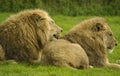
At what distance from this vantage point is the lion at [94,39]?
10406 mm

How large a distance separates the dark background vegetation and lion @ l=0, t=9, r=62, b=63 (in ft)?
42.4

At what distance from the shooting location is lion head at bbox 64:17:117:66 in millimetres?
10406

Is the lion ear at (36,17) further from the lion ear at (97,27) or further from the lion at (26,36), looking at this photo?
the lion ear at (97,27)

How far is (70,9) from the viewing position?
24.5m

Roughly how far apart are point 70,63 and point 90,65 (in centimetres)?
101

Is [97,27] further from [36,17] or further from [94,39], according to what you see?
[36,17]

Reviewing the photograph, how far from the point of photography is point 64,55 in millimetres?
9391

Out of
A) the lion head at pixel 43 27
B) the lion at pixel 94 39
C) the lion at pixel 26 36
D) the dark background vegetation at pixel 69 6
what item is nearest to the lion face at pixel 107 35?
the lion at pixel 94 39

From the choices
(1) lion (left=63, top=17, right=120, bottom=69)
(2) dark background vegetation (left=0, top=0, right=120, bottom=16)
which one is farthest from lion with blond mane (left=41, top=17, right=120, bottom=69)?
(2) dark background vegetation (left=0, top=0, right=120, bottom=16)

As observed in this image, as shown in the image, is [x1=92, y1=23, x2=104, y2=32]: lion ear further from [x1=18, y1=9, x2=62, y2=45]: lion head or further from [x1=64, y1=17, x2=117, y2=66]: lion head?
[x1=18, y1=9, x2=62, y2=45]: lion head

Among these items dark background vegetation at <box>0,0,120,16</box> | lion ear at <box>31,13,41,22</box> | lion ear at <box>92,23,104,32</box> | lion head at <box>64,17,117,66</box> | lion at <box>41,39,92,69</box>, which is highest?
dark background vegetation at <box>0,0,120,16</box>

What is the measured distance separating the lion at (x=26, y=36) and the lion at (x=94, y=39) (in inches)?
24.0

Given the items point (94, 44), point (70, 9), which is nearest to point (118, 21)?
point (70, 9)

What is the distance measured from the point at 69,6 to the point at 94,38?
1414 centimetres
